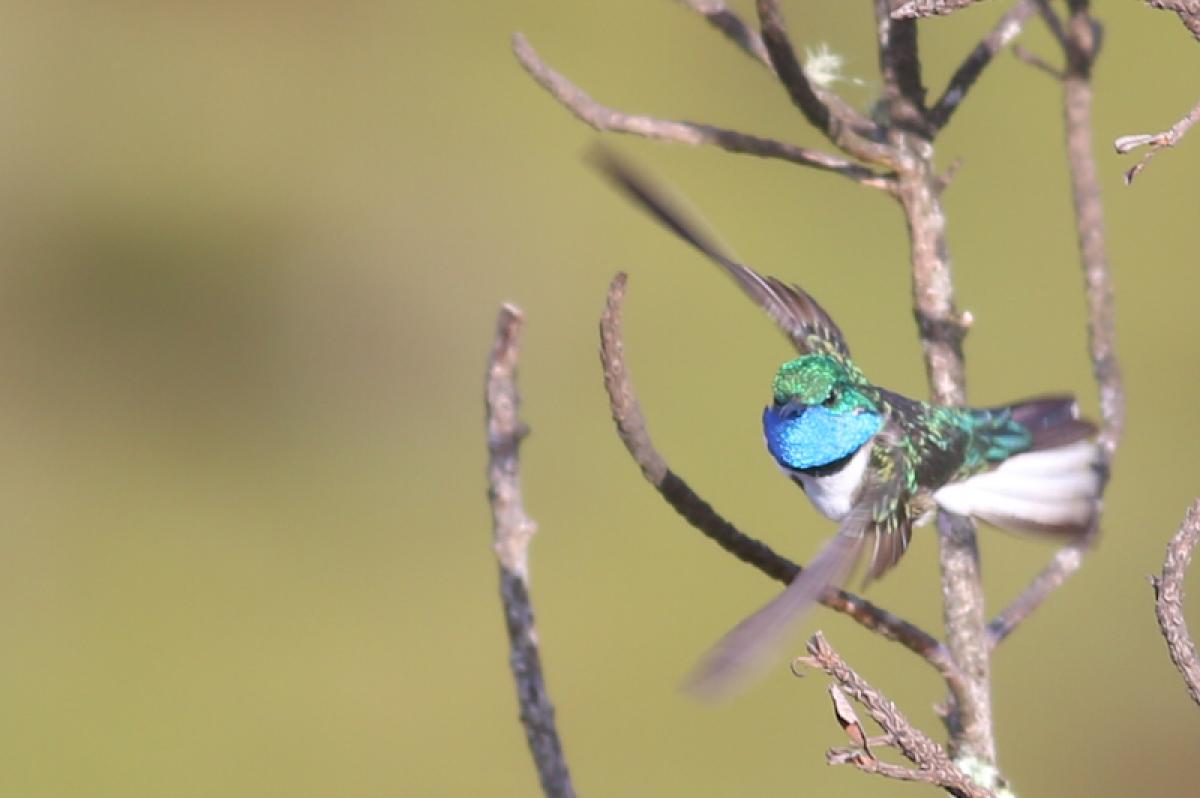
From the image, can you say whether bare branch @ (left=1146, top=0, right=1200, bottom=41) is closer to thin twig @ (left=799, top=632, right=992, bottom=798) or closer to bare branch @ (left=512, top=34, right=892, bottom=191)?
bare branch @ (left=512, top=34, right=892, bottom=191)

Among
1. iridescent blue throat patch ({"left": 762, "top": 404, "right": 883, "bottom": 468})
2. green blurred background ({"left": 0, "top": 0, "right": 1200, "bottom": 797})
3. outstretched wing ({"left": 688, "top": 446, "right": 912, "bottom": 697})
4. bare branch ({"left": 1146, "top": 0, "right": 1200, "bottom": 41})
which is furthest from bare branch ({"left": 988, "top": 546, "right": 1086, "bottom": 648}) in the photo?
green blurred background ({"left": 0, "top": 0, "right": 1200, "bottom": 797})

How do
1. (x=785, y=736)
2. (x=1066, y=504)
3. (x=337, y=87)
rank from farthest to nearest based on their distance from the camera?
(x=337, y=87) → (x=785, y=736) → (x=1066, y=504)

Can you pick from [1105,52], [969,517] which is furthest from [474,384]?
[969,517]

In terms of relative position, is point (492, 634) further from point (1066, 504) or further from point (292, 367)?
point (1066, 504)

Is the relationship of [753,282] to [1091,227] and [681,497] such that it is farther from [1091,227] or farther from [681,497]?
[681,497]

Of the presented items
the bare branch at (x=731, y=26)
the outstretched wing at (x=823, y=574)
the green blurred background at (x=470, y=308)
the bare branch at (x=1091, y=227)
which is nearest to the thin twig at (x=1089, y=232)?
the bare branch at (x=1091, y=227)

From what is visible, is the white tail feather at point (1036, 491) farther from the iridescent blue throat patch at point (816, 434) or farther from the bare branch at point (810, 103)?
the bare branch at point (810, 103)
